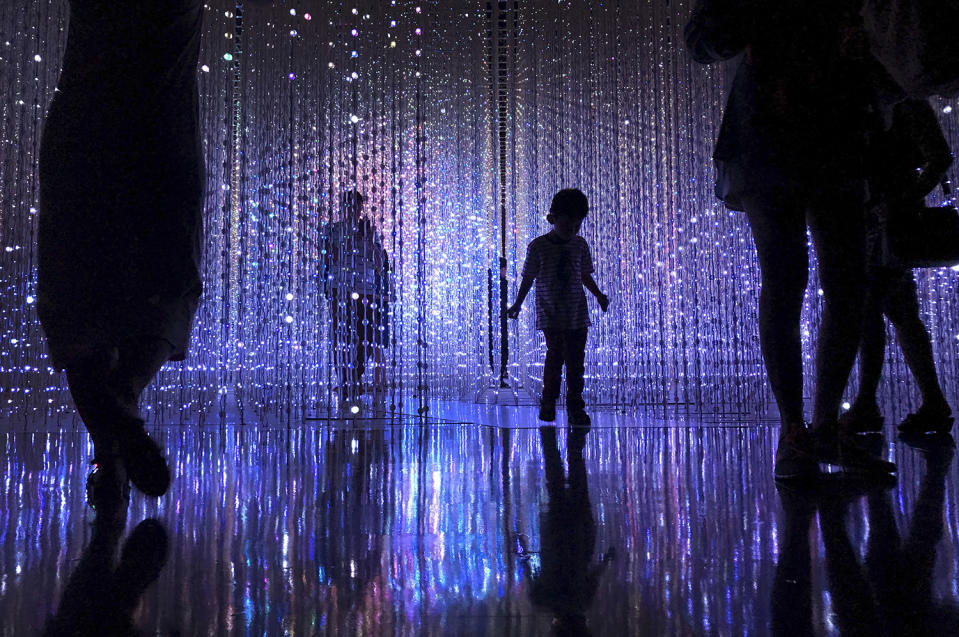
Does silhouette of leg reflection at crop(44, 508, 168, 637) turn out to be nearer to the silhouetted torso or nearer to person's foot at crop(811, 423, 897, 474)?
the silhouetted torso

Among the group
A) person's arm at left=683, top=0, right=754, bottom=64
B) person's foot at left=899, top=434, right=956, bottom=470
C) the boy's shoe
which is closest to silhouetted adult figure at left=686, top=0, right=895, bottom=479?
person's arm at left=683, top=0, right=754, bottom=64

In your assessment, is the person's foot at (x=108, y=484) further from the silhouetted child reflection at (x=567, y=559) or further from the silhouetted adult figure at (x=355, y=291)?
the silhouetted adult figure at (x=355, y=291)

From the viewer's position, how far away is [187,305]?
137 centimetres

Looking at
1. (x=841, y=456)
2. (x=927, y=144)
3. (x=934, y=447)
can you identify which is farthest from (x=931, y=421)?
(x=841, y=456)

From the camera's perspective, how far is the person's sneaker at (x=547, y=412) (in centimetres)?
300

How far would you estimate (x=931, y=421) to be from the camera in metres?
2.16

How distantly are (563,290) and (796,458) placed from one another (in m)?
1.94

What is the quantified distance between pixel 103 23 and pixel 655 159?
9.28 ft

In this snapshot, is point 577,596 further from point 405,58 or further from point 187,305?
point 405,58

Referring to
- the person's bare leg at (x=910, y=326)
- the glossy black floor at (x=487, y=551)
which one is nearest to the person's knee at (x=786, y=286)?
the glossy black floor at (x=487, y=551)

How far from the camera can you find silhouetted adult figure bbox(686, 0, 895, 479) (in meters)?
1.37

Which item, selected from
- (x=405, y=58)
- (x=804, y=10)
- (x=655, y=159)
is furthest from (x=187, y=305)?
(x=655, y=159)

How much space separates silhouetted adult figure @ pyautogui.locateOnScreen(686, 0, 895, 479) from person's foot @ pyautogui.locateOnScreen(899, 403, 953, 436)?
98cm

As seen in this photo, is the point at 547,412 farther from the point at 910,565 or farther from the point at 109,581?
the point at 109,581
